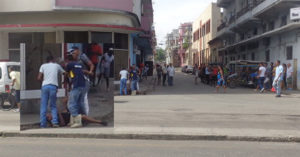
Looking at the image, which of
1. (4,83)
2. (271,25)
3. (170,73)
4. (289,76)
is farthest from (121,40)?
(271,25)

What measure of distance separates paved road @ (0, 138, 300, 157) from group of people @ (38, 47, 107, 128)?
0.92 metres

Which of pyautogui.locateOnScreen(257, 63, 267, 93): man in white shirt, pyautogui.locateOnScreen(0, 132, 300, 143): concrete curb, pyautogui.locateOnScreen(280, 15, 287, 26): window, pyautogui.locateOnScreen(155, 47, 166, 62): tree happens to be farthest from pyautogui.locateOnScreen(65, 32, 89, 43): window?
pyautogui.locateOnScreen(155, 47, 166, 62): tree

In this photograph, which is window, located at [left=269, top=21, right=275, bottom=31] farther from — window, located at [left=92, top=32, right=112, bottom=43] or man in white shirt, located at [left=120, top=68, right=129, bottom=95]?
man in white shirt, located at [left=120, top=68, right=129, bottom=95]

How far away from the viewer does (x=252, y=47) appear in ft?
105

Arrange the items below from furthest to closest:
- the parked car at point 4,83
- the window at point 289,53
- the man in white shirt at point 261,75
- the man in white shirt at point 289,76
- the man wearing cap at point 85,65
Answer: the window at point 289,53
the man in white shirt at point 289,76
the man in white shirt at point 261,75
the parked car at point 4,83
the man wearing cap at point 85,65

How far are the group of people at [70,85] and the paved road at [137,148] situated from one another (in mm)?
917

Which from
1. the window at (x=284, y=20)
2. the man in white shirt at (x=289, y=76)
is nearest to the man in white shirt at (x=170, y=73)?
the man in white shirt at (x=289, y=76)

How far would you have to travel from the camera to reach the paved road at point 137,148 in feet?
21.2

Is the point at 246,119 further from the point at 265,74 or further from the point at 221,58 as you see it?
the point at 221,58

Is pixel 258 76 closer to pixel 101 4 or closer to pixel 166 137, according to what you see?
pixel 101 4

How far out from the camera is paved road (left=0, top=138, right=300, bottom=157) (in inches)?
254

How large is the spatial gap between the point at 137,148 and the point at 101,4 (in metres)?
13.6

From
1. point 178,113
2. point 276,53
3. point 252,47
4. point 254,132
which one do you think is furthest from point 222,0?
point 254,132

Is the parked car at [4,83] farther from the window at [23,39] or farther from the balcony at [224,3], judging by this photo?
the balcony at [224,3]
